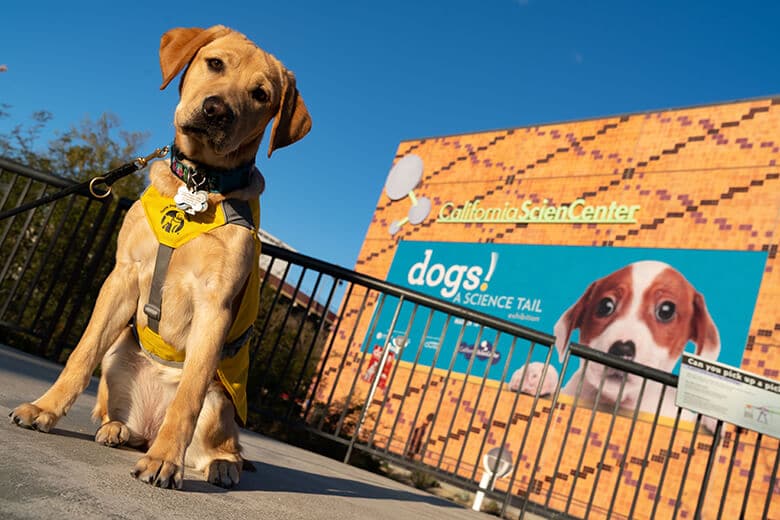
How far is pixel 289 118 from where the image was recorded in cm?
288

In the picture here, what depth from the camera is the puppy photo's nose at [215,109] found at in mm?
2430

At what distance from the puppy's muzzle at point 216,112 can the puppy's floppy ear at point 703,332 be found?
11.4 metres

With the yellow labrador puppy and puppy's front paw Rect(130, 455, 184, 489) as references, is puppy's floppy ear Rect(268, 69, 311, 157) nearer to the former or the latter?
the yellow labrador puppy

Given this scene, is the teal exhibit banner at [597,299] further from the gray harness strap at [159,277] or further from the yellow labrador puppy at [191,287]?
the gray harness strap at [159,277]

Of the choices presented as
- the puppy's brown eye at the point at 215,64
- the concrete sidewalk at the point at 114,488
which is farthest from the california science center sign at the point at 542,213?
the puppy's brown eye at the point at 215,64

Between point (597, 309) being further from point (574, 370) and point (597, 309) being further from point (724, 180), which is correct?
point (724, 180)

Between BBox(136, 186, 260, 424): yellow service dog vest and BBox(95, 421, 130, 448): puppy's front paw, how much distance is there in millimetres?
294

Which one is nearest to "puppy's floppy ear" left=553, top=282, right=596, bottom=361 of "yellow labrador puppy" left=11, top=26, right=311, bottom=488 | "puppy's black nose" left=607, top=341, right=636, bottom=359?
"puppy's black nose" left=607, top=341, right=636, bottom=359

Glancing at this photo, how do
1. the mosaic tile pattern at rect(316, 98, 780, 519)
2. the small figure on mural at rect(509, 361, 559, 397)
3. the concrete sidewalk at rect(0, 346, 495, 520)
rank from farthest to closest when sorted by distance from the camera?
1. the small figure on mural at rect(509, 361, 559, 397)
2. the mosaic tile pattern at rect(316, 98, 780, 519)
3. the concrete sidewalk at rect(0, 346, 495, 520)

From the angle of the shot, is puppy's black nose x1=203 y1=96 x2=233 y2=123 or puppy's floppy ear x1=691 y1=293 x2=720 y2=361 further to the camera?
puppy's floppy ear x1=691 y1=293 x2=720 y2=361

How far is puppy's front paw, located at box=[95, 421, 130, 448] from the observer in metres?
2.40

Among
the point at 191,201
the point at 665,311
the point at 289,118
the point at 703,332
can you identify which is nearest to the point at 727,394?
the point at 289,118

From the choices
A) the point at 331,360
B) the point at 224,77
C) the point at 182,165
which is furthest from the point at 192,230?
the point at 331,360

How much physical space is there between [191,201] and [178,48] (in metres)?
0.72
